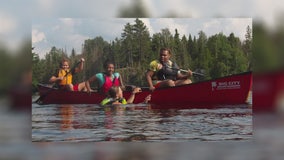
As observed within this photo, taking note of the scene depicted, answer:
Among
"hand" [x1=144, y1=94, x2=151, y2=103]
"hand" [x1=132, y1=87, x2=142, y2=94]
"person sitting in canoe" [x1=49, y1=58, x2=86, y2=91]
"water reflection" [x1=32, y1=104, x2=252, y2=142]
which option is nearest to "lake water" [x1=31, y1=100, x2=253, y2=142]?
"water reflection" [x1=32, y1=104, x2=252, y2=142]

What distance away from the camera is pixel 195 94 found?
10359mm

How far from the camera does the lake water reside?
950 cm

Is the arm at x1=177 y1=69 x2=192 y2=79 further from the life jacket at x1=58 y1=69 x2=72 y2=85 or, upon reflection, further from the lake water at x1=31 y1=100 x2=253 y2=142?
the life jacket at x1=58 y1=69 x2=72 y2=85

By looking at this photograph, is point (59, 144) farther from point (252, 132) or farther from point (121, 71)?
point (252, 132)

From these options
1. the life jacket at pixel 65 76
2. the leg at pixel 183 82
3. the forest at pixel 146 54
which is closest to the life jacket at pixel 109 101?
the forest at pixel 146 54

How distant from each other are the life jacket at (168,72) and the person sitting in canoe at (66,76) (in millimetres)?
1443

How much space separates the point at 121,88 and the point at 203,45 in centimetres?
173

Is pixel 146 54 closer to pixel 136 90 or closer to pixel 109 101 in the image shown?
A: pixel 136 90

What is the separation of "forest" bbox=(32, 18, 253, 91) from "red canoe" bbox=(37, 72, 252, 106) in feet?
0.54

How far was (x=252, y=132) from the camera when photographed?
10.0 metres

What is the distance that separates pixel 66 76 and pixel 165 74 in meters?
1.84

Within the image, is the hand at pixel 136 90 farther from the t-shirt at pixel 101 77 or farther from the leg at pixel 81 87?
the leg at pixel 81 87

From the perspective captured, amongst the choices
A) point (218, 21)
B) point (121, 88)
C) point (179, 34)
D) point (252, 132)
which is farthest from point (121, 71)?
point (252, 132)

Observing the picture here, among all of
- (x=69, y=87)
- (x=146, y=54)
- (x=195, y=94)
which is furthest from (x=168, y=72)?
(x=69, y=87)
